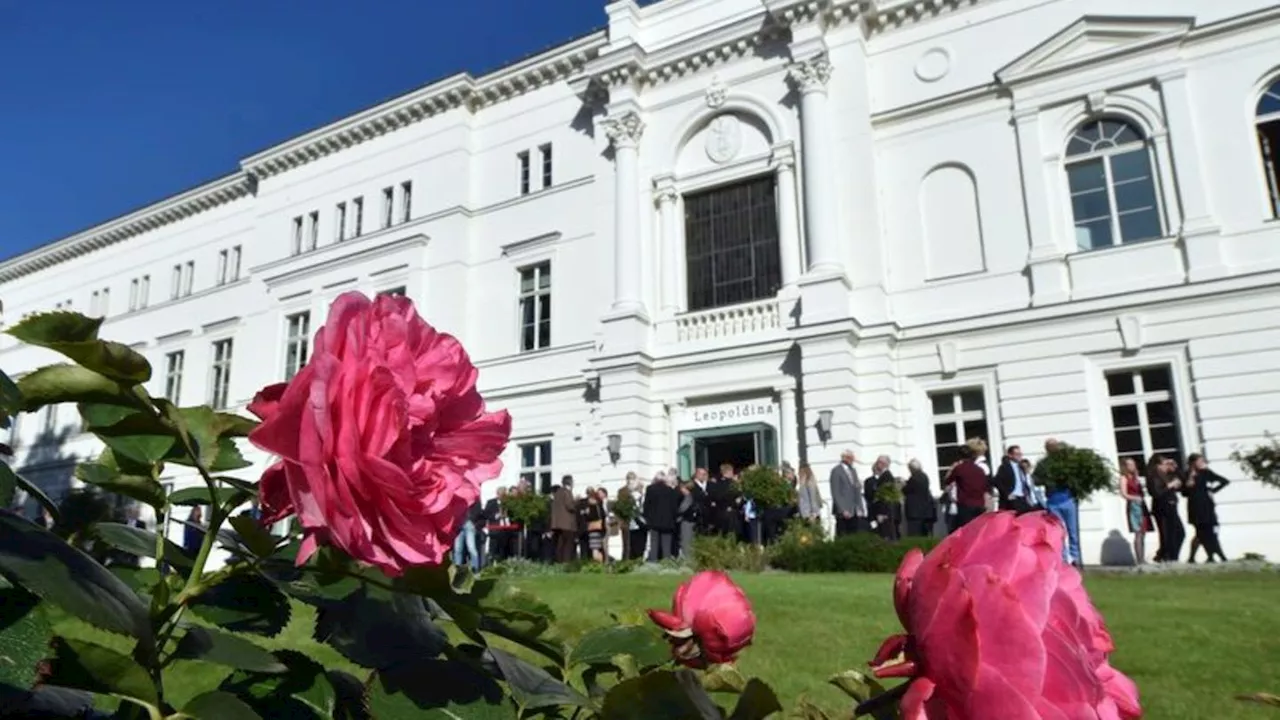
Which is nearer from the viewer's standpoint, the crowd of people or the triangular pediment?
the crowd of people

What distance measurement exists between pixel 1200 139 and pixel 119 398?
64.6 feet

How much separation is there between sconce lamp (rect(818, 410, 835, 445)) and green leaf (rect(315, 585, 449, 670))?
55.1 ft

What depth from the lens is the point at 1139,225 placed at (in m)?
17.0

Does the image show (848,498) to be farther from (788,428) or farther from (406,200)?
(406,200)

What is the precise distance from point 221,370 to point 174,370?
332 cm

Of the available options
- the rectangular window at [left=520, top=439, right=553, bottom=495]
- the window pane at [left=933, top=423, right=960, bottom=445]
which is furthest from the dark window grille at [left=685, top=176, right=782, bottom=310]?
the rectangular window at [left=520, top=439, right=553, bottom=495]

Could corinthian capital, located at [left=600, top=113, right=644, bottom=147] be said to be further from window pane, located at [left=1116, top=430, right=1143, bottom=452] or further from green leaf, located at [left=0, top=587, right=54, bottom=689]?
green leaf, located at [left=0, top=587, right=54, bottom=689]

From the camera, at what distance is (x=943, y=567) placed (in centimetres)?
75

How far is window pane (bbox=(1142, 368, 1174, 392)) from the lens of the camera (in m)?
16.2

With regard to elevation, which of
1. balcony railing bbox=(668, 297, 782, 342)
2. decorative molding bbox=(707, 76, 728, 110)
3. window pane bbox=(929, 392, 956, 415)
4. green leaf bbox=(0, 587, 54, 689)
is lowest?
green leaf bbox=(0, 587, 54, 689)

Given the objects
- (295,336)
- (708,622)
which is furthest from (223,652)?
(295,336)

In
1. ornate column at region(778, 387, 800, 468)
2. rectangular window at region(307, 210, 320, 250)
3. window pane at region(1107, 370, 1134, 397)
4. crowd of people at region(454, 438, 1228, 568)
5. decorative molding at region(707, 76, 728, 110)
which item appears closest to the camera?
crowd of people at region(454, 438, 1228, 568)

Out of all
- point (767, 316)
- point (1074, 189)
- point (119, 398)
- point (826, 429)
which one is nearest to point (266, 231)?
point (767, 316)

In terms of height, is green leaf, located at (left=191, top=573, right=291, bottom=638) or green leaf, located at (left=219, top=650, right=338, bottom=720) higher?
green leaf, located at (left=191, top=573, right=291, bottom=638)
